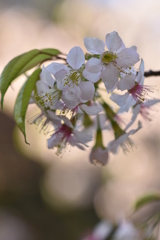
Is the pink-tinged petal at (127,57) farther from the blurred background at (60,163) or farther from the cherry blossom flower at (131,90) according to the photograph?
the blurred background at (60,163)

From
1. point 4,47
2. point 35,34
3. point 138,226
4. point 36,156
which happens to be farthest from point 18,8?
point 138,226

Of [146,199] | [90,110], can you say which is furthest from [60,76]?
[146,199]

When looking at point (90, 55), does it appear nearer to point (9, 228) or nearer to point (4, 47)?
point (4, 47)

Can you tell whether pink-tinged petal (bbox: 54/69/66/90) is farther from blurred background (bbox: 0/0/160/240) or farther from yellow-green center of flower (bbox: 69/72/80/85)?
blurred background (bbox: 0/0/160/240)

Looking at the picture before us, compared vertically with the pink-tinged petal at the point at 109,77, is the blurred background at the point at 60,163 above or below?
below

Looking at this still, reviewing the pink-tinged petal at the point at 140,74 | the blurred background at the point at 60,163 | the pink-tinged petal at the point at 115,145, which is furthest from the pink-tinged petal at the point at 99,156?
the blurred background at the point at 60,163
